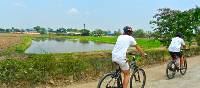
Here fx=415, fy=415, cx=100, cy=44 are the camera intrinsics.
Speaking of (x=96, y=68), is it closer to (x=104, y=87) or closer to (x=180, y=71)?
(x=180, y=71)

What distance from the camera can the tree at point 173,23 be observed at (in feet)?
86.9

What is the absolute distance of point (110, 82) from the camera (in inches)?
409

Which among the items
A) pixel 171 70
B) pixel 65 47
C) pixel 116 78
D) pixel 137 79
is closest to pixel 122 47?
pixel 116 78

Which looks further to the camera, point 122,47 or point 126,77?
point 126,77

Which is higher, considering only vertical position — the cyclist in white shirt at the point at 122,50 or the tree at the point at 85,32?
the cyclist in white shirt at the point at 122,50

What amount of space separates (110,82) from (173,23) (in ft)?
55.2

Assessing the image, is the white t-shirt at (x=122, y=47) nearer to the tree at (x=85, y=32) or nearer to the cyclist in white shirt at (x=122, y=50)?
the cyclist in white shirt at (x=122, y=50)

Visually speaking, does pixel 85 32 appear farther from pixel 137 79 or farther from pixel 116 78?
pixel 116 78

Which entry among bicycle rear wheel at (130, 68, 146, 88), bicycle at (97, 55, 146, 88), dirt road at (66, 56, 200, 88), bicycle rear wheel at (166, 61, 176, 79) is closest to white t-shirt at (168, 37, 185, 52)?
bicycle rear wheel at (166, 61, 176, 79)

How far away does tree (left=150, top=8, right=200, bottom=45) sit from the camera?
26.5 m

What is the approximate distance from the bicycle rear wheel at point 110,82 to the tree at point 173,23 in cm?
1650

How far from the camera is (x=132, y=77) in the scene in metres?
11.2

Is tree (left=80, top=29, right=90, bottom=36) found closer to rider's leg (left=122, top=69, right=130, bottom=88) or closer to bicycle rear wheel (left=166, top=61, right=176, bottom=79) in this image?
bicycle rear wheel (left=166, top=61, right=176, bottom=79)

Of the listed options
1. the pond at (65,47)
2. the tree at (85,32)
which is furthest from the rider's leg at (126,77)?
the tree at (85,32)
